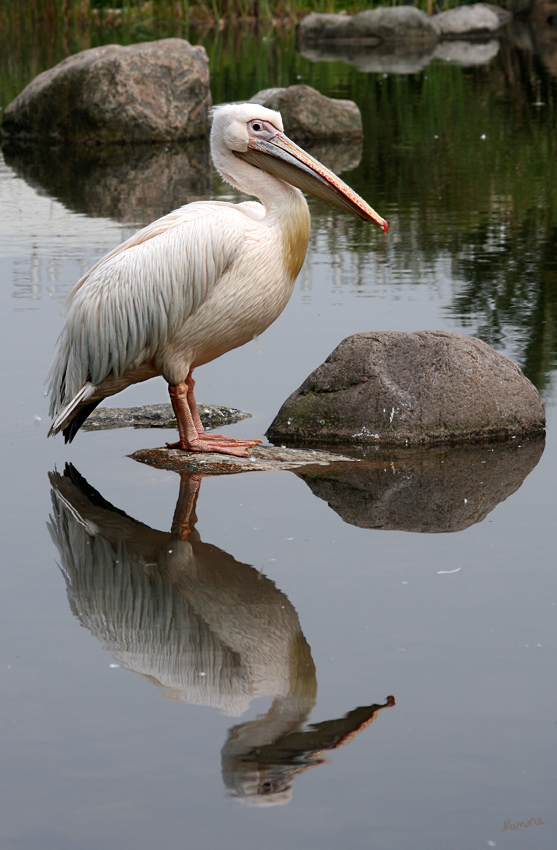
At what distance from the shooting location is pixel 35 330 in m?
6.88

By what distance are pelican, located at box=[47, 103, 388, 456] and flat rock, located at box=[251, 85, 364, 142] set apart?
367 inches

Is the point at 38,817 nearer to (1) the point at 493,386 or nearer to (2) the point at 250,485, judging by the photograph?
(2) the point at 250,485

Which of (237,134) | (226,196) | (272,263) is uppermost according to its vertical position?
(237,134)

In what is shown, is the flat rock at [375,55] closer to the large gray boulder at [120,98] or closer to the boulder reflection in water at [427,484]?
the large gray boulder at [120,98]

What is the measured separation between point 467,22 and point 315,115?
14.7 meters

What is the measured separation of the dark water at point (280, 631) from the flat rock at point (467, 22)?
21.7m

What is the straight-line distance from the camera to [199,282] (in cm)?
463

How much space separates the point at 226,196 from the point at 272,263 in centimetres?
618

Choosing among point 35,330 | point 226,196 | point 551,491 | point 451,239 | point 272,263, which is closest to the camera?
point 551,491

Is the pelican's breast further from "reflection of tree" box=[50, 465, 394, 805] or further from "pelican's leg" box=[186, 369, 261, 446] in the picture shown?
"reflection of tree" box=[50, 465, 394, 805]

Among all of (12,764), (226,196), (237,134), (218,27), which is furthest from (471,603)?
(218,27)

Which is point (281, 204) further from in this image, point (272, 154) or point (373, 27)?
point (373, 27)

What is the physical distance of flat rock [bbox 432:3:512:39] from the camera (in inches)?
1059

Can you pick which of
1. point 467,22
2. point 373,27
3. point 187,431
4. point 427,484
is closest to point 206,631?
point 427,484
